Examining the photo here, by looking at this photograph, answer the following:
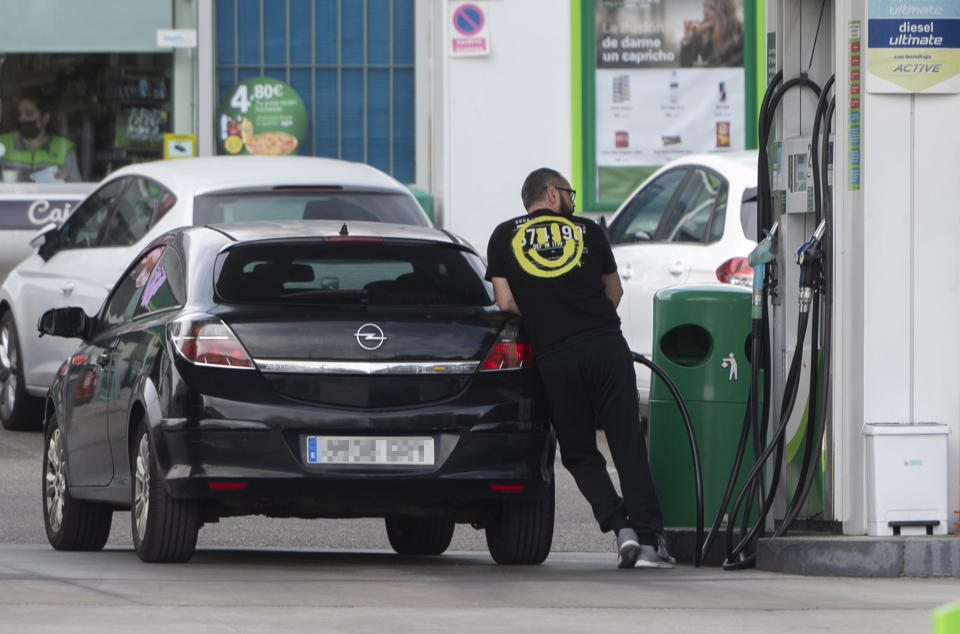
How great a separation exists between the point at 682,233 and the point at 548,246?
424 cm

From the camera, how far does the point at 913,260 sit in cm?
828

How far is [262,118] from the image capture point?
65.1 ft

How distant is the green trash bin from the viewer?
29.2ft

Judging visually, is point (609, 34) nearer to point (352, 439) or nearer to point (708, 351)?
point (708, 351)

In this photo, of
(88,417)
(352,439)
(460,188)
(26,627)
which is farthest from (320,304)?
(460,188)

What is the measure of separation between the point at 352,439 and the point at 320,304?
0.57 metres

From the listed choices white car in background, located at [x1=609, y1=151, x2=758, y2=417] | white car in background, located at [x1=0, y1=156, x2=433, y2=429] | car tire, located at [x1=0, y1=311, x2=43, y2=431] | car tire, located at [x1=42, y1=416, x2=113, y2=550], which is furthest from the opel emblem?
car tire, located at [x1=0, y1=311, x2=43, y2=431]

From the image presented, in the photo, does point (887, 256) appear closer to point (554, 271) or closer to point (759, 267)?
point (759, 267)

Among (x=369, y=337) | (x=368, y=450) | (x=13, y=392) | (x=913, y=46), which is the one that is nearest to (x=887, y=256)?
(x=913, y=46)

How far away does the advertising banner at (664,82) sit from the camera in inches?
770

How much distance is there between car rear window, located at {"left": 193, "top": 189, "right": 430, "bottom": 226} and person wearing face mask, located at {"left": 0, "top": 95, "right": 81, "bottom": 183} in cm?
763

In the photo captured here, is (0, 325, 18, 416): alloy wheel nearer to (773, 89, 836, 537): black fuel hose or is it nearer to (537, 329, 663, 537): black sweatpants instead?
(537, 329, 663, 537): black sweatpants

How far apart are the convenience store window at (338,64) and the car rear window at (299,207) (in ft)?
25.9

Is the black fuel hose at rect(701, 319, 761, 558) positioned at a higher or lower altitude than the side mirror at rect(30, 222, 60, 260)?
lower
